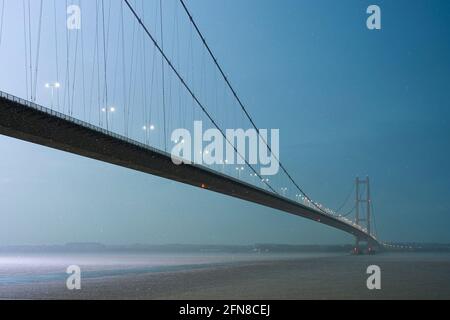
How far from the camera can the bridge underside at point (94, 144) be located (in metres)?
33.9

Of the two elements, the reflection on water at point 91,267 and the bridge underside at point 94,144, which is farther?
the reflection on water at point 91,267

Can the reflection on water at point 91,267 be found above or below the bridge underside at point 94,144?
below

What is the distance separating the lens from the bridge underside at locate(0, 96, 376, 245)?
3391cm

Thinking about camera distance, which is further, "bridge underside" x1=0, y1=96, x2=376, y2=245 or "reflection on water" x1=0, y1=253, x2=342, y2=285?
"reflection on water" x1=0, y1=253, x2=342, y2=285

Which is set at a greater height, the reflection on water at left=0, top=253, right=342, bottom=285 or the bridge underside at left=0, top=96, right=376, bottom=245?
the bridge underside at left=0, top=96, right=376, bottom=245

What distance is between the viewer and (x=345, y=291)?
113ft

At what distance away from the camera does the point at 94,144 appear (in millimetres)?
41219

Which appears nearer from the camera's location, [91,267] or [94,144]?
[94,144]
